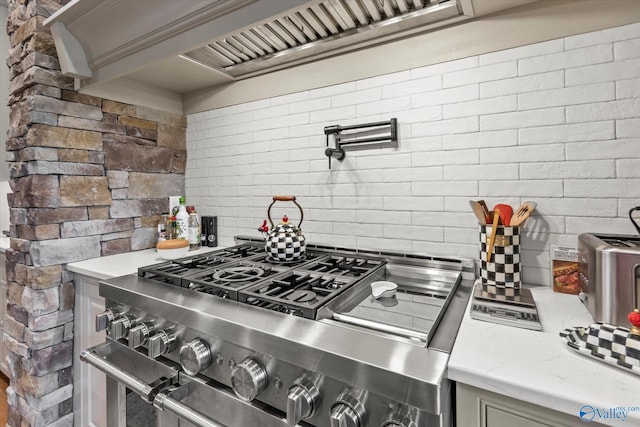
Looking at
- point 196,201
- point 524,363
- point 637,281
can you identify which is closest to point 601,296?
point 637,281

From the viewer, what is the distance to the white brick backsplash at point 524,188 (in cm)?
106

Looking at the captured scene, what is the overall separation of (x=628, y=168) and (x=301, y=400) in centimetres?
123

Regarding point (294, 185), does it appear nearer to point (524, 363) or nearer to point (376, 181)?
point (376, 181)

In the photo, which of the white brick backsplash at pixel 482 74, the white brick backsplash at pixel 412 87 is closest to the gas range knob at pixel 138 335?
the white brick backsplash at pixel 412 87

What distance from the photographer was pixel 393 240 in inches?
53.7

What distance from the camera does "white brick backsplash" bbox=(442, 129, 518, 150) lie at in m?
1.12

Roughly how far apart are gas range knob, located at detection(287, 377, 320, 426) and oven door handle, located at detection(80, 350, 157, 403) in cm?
51

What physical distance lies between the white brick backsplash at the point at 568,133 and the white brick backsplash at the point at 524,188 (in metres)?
0.15

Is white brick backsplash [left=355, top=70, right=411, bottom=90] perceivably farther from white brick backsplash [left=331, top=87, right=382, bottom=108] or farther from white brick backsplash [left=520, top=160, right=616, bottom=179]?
white brick backsplash [left=520, top=160, right=616, bottom=179]

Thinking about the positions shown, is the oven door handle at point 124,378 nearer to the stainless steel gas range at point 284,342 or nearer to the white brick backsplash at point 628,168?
the stainless steel gas range at point 284,342

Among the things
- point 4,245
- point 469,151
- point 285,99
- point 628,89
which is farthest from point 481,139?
point 4,245

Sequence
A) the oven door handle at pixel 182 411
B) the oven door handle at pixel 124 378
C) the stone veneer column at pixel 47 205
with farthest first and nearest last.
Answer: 1. the stone veneer column at pixel 47 205
2. the oven door handle at pixel 124 378
3. the oven door handle at pixel 182 411

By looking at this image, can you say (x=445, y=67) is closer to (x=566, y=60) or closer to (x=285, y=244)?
(x=566, y=60)

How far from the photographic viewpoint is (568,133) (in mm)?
1032
